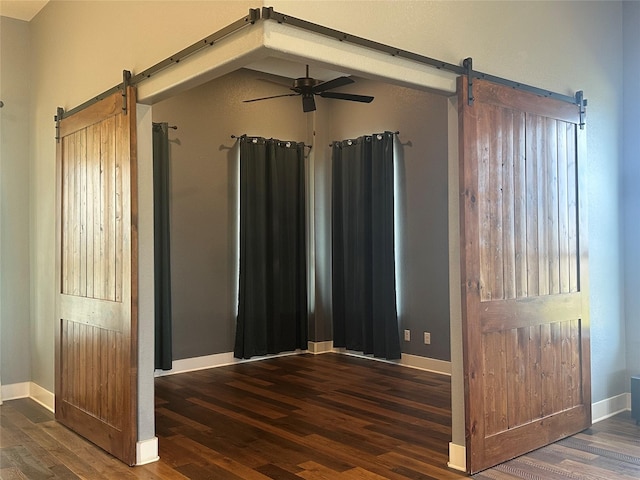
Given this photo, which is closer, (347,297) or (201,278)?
(201,278)

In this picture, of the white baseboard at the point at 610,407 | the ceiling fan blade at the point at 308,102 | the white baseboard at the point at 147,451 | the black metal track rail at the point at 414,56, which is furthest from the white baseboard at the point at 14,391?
the white baseboard at the point at 610,407

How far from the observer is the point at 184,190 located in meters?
5.88

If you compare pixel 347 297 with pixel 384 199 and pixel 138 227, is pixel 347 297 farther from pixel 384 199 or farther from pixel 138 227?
pixel 138 227

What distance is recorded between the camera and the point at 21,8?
464cm

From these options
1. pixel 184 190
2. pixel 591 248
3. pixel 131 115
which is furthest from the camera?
pixel 184 190

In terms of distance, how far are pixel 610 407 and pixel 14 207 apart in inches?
185

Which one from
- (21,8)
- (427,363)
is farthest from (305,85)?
(427,363)

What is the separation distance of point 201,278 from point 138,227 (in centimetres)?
264

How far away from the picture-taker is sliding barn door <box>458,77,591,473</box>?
317cm

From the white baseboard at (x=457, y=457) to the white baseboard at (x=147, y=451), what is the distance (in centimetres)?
164

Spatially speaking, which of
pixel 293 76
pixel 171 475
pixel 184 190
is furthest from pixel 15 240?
pixel 293 76

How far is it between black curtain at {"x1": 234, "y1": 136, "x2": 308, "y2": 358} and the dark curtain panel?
83 centimetres

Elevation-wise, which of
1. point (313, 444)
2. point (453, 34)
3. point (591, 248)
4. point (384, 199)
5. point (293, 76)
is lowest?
point (313, 444)

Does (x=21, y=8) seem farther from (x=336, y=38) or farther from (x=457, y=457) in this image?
(x=457, y=457)
